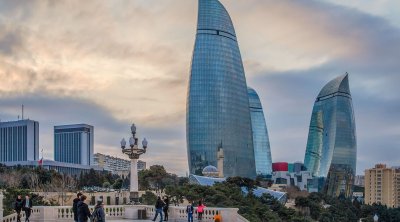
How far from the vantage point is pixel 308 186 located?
6181 inches

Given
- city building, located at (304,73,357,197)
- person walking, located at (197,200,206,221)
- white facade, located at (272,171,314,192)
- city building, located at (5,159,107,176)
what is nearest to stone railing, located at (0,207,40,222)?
person walking, located at (197,200,206,221)

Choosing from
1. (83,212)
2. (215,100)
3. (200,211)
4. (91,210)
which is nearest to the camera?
(83,212)

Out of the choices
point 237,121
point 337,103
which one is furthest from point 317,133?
point 237,121

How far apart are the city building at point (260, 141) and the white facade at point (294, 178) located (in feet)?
10.2

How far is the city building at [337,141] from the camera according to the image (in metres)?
150

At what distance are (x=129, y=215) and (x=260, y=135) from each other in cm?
13109

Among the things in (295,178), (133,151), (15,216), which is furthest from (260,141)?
(15,216)

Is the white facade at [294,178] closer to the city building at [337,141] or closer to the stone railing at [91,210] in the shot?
the city building at [337,141]

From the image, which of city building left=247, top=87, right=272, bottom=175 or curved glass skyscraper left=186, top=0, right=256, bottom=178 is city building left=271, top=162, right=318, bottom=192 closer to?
city building left=247, top=87, right=272, bottom=175

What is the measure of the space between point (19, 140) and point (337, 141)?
106451 mm

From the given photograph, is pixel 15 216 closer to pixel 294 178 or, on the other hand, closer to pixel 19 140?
pixel 294 178

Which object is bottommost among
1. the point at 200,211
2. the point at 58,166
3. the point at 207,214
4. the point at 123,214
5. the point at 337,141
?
the point at 58,166

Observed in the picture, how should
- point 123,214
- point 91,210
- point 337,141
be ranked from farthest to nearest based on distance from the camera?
point 337,141 < point 123,214 < point 91,210

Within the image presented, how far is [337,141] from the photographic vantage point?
14988cm
